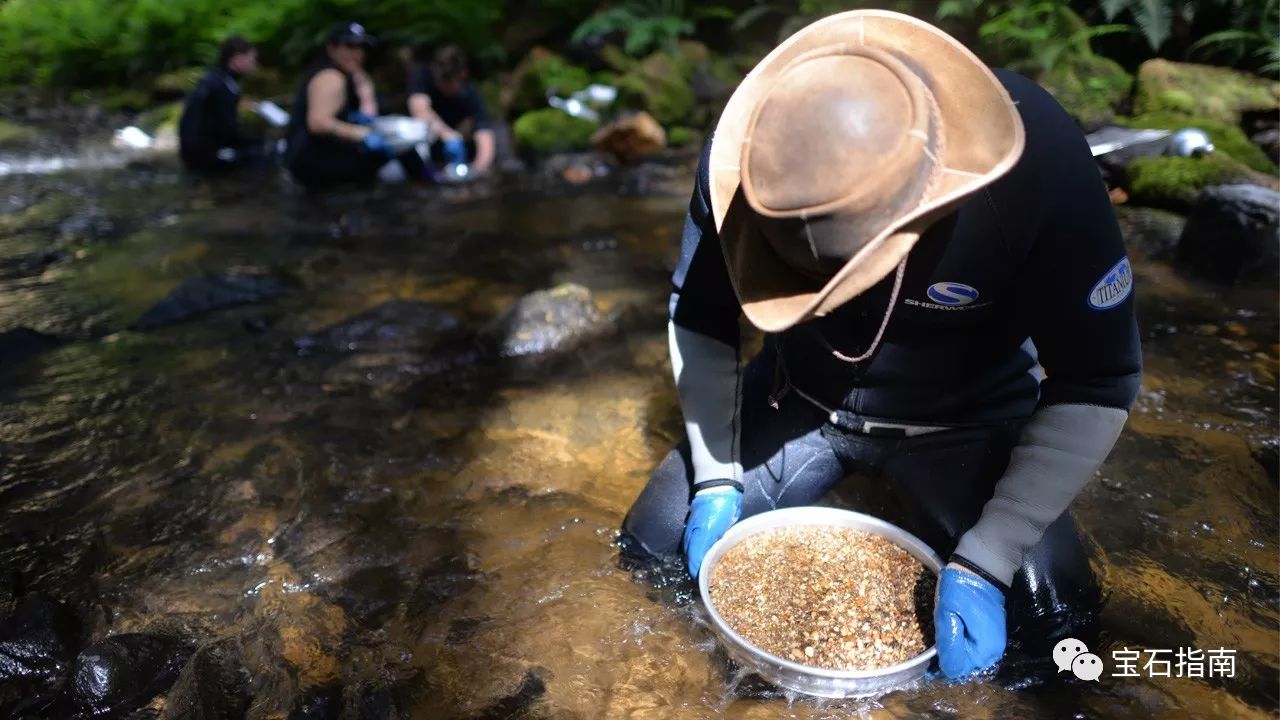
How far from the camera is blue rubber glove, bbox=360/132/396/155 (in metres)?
7.11

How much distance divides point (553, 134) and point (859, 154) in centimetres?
779

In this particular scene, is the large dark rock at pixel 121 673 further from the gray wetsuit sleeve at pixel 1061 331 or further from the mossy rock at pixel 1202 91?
the mossy rock at pixel 1202 91

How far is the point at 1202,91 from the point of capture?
21.9 ft

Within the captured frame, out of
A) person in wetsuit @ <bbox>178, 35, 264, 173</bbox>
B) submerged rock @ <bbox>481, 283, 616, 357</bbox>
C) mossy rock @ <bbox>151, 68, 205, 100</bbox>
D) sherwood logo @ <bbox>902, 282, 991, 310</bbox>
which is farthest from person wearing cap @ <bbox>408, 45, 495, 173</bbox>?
sherwood logo @ <bbox>902, 282, 991, 310</bbox>

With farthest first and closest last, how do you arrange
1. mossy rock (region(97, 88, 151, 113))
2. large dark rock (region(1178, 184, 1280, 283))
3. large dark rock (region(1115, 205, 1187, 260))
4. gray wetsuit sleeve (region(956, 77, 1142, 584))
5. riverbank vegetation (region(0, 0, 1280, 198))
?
mossy rock (region(97, 88, 151, 113))
riverbank vegetation (region(0, 0, 1280, 198))
large dark rock (region(1115, 205, 1187, 260))
large dark rock (region(1178, 184, 1280, 283))
gray wetsuit sleeve (region(956, 77, 1142, 584))

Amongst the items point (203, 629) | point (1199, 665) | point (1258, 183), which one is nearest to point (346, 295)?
point (203, 629)

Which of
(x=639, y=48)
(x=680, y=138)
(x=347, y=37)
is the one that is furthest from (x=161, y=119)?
(x=680, y=138)

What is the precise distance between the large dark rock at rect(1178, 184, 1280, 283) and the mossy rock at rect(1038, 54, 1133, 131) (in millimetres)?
2237

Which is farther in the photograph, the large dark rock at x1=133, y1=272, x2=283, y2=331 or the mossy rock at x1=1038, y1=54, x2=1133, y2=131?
the mossy rock at x1=1038, y1=54, x2=1133, y2=131

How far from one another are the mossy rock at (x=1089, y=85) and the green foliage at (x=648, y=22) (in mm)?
4165

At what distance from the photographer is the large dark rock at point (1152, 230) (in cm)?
500

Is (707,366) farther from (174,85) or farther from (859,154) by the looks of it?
(174,85)

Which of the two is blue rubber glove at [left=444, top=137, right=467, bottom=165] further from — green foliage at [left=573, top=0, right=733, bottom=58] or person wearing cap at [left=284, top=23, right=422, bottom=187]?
green foliage at [left=573, top=0, right=733, bottom=58]

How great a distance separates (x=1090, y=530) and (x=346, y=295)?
396cm
